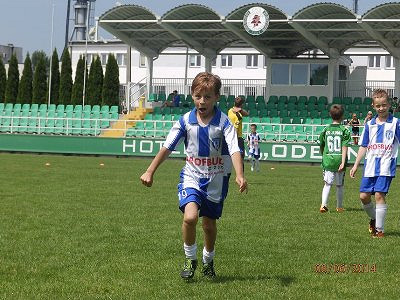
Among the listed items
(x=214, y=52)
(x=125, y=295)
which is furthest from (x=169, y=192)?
(x=214, y=52)

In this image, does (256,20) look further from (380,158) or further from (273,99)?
(380,158)

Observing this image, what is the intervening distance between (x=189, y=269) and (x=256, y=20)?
1286 inches

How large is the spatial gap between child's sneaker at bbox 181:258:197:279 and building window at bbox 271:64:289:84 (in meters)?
37.5

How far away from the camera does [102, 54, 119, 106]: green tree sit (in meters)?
53.5

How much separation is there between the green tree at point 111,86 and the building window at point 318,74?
14736 mm

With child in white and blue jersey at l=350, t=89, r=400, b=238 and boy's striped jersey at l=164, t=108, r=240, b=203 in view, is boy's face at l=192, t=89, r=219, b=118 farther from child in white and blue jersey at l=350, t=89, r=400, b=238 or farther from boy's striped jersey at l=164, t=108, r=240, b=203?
child in white and blue jersey at l=350, t=89, r=400, b=238

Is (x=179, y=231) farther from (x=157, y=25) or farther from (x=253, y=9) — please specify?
(x=157, y=25)

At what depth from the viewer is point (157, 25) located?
42781 millimetres

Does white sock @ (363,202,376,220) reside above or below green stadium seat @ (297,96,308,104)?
below

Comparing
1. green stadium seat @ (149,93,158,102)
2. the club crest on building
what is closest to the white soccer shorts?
the club crest on building

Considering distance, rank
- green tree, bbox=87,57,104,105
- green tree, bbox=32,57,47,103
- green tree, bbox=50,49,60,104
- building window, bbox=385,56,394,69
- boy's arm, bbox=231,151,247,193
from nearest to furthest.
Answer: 1. boy's arm, bbox=231,151,247,193
2. green tree, bbox=87,57,104,105
3. green tree, bbox=32,57,47,103
4. green tree, bbox=50,49,60,104
5. building window, bbox=385,56,394,69

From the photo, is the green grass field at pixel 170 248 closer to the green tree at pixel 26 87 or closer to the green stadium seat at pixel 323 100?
the green stadium seat at pixel 323 100

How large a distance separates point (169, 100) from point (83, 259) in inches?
1438

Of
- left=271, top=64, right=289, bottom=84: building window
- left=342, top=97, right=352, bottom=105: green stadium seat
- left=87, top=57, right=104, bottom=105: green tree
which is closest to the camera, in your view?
left=342, top=97, right=352, bottom=105: green stadium seat
